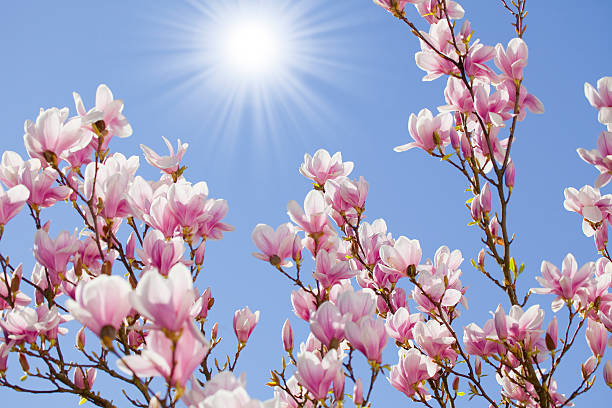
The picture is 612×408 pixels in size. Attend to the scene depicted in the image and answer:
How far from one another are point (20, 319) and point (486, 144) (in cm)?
255

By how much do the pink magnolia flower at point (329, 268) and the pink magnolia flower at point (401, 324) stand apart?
0.35 metres

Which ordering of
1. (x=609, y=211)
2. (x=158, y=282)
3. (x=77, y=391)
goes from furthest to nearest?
(x=609, y=211), (x=77, y=391), (x=158, y=282)

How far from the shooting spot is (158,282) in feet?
3.81

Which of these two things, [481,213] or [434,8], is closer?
[481,213]

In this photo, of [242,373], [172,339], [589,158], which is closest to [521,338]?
[589,158]

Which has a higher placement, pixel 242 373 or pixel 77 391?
pixel 77 391

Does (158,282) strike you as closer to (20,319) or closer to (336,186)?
(20,319)

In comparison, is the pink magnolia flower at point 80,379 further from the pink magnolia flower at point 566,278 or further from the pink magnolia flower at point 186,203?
the pink magnolia flower at point 566,278

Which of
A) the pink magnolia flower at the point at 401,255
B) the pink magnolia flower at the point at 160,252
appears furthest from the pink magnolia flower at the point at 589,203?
the pink magnolia flower at the point at 160,252

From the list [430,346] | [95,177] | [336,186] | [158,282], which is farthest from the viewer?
[336,186]

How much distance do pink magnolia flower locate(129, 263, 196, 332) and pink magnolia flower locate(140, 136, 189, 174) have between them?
1583 mm

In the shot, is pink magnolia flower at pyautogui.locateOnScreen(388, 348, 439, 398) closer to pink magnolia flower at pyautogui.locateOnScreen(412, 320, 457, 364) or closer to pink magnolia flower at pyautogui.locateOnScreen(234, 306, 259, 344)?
pink magnolia flower at pyautogui.locateOnScreen(412, 320, 457, 364)

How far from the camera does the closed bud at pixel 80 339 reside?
238 centimetres

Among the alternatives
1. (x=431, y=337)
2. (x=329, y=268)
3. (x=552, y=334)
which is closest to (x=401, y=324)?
(x=431, y=337)
